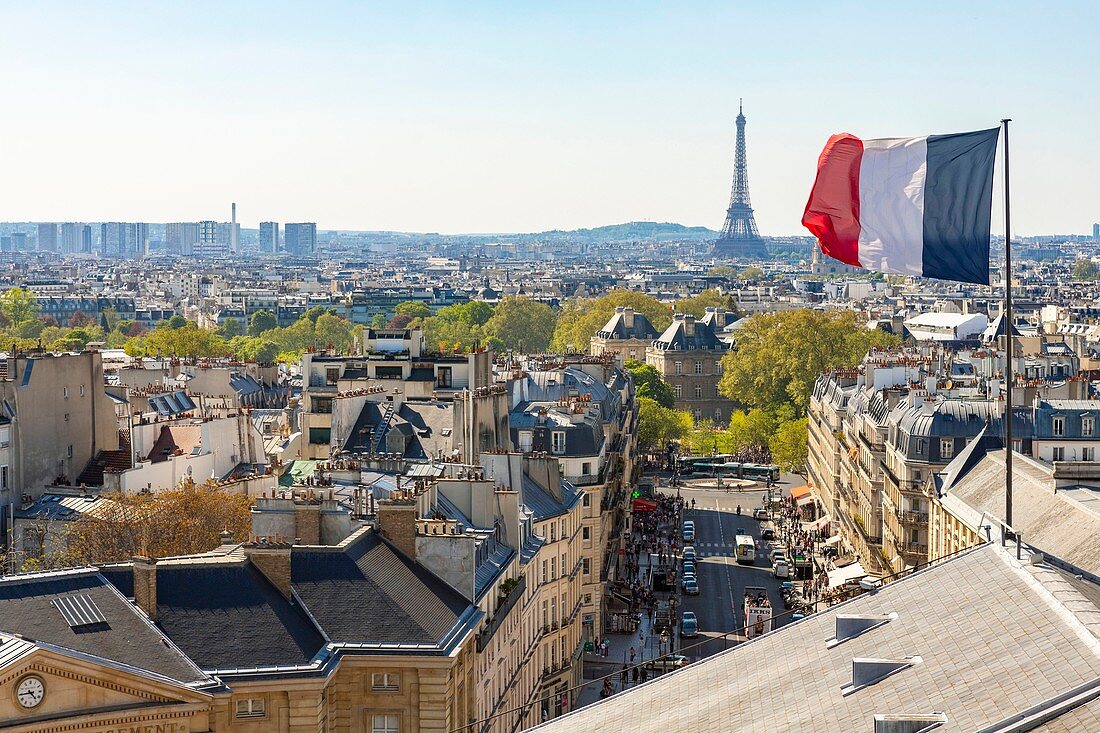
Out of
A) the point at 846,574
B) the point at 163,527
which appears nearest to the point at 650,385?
the point at 846,574

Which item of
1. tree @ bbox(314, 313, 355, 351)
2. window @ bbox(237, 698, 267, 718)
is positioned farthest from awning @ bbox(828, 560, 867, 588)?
tree @ bbox(314, 313, 355, 351)

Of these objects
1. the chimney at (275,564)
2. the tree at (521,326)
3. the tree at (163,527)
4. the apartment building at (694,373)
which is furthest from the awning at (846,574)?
the tree at (521,326)

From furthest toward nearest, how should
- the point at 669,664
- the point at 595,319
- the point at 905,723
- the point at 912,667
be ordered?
the point at 595,319
the point at 669,664
the point at 912,667
the point at 905,723

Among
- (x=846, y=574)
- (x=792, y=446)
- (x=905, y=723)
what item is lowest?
(x=846, y=574)

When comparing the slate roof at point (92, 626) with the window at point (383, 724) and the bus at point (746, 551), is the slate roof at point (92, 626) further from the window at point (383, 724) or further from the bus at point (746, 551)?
the bus at point (746, 551)

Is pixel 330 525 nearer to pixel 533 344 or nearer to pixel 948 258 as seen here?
pixel 948 258

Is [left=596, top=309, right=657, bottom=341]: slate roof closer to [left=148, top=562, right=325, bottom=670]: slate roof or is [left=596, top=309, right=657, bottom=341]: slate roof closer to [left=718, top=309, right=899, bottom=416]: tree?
[left=718, top=309, right=899, bottom=416]: tree

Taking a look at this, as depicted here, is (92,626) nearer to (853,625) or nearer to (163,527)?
(853,625)
